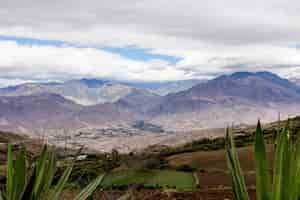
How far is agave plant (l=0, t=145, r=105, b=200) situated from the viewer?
3.79 meters

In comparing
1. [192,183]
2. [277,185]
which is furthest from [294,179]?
[192,183]

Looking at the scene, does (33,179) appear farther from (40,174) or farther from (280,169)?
(280,169)

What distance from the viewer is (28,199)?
12.5 ft

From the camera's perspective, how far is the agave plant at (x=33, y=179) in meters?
3.79

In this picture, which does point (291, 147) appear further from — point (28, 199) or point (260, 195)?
point (28, 199)

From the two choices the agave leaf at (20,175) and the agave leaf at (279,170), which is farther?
the agave leaf at (20,175)

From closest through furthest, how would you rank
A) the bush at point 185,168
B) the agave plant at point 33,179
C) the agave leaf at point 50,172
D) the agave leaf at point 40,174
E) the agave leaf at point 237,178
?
the agave plant at point 33,179 < the agave leaf at point 237,178 < the agave leaf at point 40,174 < the agave leaf at point 50,172 < the bush at point 185,168

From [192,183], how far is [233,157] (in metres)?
37.3

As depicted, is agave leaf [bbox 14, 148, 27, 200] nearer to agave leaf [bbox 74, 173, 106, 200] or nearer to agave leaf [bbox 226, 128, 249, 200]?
agave leaf [bbox 74, 173, 106, 200]

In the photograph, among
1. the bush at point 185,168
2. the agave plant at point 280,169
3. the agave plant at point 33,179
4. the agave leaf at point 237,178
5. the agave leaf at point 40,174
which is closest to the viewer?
the agave plant at point 280,169

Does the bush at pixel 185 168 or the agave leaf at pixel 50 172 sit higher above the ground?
the agave leaf at pixel 50 172

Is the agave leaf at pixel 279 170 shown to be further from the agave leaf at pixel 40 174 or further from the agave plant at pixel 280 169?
the agave leaf at pixel 40 174

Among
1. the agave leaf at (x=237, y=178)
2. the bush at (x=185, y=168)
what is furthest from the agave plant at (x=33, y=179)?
the bush at (x=185, y=168)

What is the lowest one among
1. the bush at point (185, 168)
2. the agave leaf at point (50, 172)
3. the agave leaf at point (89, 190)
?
the bush at point (185, 168)
